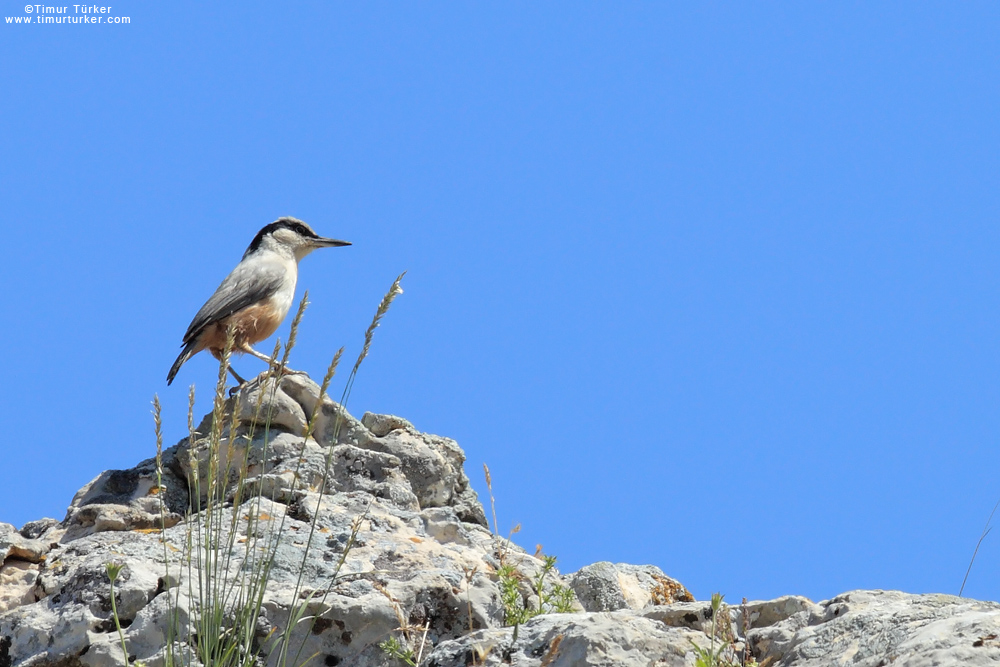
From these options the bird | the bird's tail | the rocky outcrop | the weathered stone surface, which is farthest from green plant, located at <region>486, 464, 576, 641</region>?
the bird's tail

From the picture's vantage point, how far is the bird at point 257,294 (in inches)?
348

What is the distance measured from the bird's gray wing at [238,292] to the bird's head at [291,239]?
2.04ft

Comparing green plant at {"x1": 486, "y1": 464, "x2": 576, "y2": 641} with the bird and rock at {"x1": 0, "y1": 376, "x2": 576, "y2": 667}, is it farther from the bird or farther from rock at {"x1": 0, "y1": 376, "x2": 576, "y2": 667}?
the bird

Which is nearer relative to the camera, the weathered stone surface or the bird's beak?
the weathered stone surface

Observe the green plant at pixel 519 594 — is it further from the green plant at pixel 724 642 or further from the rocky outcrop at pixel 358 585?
the green plant at pixel 724 642

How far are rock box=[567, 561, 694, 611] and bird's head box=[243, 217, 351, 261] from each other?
19.3 feet

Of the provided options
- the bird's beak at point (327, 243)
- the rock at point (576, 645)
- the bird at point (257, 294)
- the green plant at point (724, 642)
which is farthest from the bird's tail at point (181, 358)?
the green plant at point (724, 642)

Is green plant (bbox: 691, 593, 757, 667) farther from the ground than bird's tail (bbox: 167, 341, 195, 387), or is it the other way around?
bird's tail (bbox: 167, 341, 195, 387)

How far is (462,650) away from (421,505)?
250 cm

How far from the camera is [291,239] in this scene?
10.6 meters

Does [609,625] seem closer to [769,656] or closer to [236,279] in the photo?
[769,656]

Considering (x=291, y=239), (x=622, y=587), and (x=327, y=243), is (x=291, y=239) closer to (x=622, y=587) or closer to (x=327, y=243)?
(x=327, y=243)

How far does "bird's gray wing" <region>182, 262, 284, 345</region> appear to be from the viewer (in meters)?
8.81

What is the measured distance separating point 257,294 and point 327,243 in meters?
1.55
